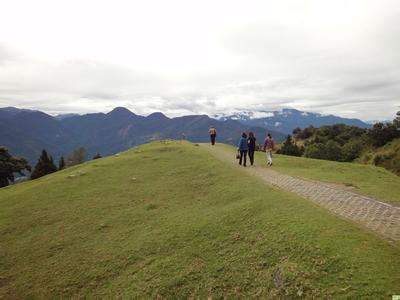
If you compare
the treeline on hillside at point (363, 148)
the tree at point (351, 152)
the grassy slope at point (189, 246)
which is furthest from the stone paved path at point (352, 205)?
the tree at point (351, 152)

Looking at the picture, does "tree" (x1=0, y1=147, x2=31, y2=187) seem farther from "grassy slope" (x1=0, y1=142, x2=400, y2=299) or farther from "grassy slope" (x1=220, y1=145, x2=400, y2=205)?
"grassy slope" (x1=220, y1=145, x2=400, y2=205)

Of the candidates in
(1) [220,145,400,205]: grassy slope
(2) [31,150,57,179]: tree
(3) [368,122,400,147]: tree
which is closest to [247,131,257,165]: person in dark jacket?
(1) [220,145,400,205]: grassy slope

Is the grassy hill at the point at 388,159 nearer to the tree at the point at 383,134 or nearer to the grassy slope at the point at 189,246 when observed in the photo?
the tree at the point at 383,134

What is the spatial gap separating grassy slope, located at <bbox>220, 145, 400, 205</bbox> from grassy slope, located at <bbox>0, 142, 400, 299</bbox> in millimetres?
4959

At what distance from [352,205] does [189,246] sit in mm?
7991

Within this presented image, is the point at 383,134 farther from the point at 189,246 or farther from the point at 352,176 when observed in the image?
the point at 189,246

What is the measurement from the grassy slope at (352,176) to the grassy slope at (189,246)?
4959 millimetres

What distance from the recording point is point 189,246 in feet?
39.1

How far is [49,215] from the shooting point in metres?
17.6

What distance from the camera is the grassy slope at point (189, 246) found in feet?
27.9

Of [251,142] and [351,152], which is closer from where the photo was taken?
[251,142]

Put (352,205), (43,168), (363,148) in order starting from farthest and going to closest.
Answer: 1. (363,148)
2. (43,168)
3. (352,205)

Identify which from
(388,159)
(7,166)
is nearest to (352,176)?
(388,159)

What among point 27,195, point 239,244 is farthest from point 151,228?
point 27,195
